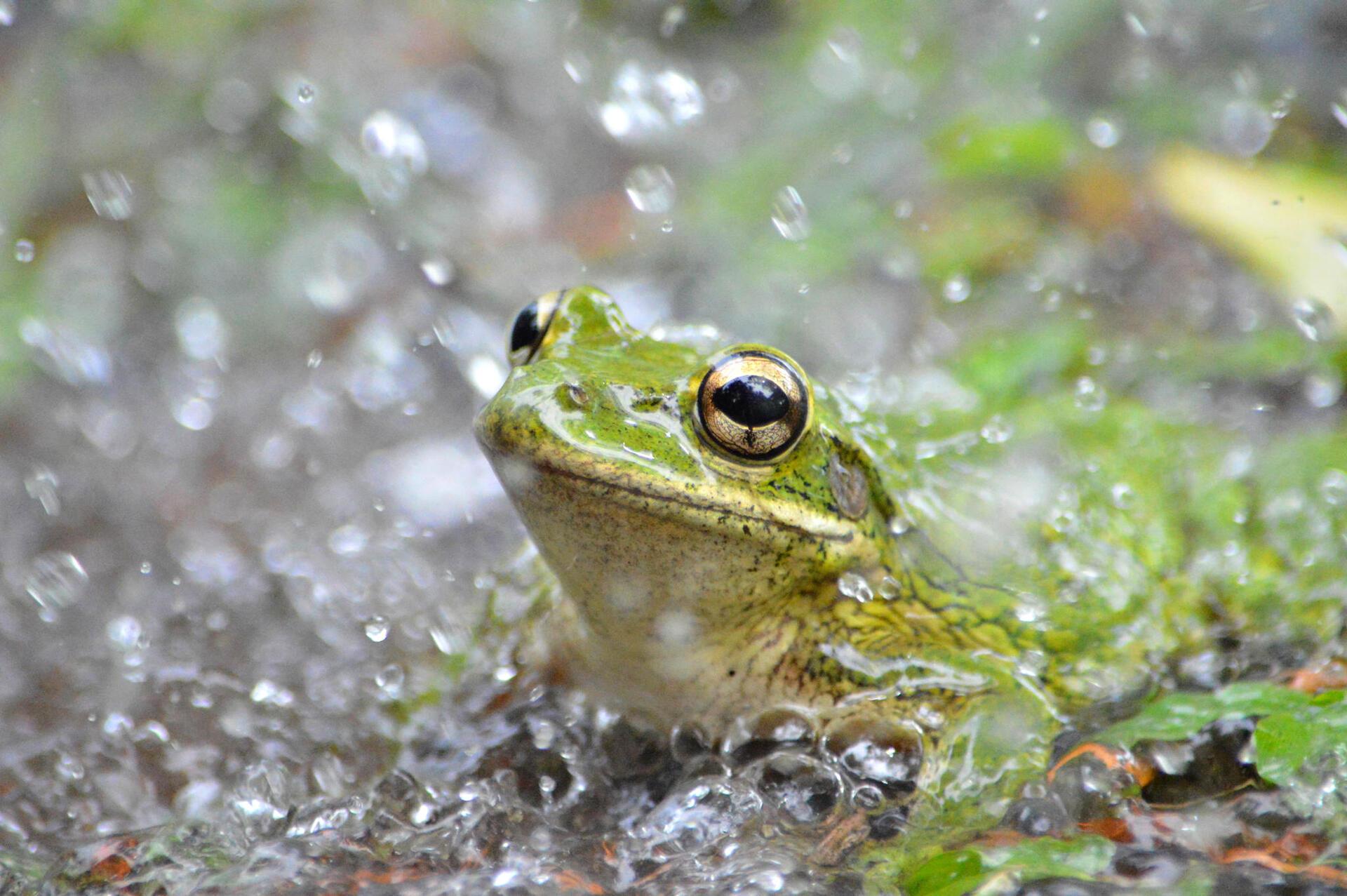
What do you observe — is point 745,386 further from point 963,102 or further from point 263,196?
point 263,196

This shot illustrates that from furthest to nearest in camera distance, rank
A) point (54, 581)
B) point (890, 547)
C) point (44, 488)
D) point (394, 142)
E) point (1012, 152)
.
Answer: point (394, 142) < point (1012, 152) < point (44, 488) < point (54, 581) < point (890, 547)

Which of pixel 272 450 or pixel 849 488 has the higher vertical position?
pixel 849 488

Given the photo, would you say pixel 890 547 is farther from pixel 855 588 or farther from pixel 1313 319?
pixel 1313 319

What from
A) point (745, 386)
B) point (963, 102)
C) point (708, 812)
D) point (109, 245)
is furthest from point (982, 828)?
point (109, 245)

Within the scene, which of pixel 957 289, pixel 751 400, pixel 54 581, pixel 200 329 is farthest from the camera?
pixel 200 329

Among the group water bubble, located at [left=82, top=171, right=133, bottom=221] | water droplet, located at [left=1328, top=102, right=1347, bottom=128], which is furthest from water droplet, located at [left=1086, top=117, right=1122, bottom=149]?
water bubble, located at [left=82, top=171, right=133, bottom=221]

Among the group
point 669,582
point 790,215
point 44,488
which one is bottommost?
point 44,488

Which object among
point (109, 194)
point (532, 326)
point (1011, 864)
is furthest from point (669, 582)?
point (109, 194)
